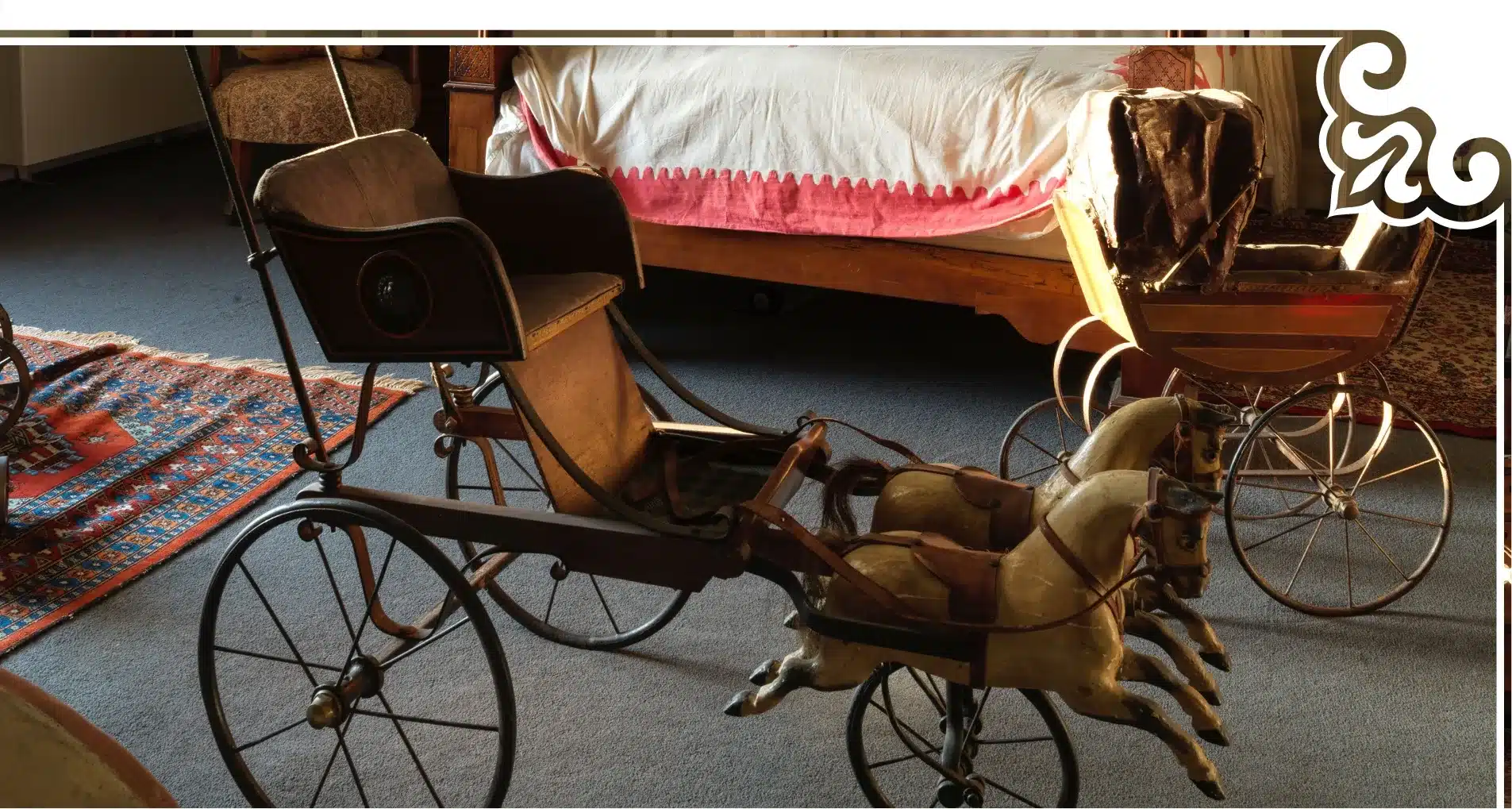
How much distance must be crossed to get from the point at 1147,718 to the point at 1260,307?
94 cm

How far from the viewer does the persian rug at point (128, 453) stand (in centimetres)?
238

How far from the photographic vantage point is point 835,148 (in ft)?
9.82

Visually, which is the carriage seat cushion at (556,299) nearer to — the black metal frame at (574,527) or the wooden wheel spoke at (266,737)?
the black metal frame at (574,527)

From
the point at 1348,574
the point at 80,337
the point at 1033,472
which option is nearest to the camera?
the point at 1348,574

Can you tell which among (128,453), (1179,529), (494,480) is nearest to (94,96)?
(128,453)

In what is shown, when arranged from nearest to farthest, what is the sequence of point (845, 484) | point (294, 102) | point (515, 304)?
1. point (515, 304)
2. point (845, 484)
3. point (294, 102)

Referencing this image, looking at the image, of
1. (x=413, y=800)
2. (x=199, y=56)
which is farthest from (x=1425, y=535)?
(x=199, y=56)

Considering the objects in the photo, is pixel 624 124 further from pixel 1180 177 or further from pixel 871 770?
pixel 871 770

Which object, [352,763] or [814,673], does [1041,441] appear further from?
[352,763]

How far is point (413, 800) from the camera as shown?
5.91ft

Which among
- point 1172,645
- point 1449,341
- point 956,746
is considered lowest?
point 1449,341

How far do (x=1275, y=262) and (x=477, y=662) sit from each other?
1560mm

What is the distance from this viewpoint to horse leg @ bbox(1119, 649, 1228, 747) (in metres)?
1.47

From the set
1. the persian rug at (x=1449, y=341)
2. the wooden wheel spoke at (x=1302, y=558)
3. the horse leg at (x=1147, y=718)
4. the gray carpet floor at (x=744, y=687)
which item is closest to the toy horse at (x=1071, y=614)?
the horse leg at (x=1147, y=718)
